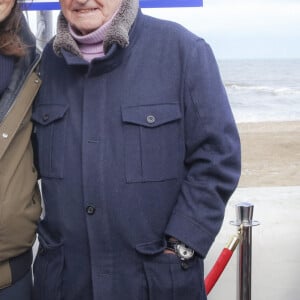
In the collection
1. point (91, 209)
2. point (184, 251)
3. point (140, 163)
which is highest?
point (140, 163)

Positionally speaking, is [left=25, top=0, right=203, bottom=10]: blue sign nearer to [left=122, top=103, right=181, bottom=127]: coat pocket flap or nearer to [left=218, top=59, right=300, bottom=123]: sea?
[left=122, top=103, right=181, bottom=127]: coat pocket flap

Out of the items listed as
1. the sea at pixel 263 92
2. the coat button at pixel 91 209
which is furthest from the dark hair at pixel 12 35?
the sea at pixel 263 92

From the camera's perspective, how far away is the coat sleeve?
74.4 inches

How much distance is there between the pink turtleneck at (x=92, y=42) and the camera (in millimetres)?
1872

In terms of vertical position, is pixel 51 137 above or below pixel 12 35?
below

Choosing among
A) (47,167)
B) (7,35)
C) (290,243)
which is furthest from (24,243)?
(290,243)

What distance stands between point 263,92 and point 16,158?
2285 cm

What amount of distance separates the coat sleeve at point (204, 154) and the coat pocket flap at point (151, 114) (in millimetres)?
49

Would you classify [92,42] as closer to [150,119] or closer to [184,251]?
[150,119]

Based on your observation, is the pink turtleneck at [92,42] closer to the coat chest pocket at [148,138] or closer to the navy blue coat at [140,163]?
the navy blue coat at [140,163]

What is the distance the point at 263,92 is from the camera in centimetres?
2408

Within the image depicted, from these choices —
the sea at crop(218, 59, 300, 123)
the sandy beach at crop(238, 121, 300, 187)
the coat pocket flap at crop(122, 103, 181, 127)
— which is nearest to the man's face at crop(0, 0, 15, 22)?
the coat pocket flap at crop(122, 103, 181, 127)

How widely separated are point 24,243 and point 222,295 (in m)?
1.61

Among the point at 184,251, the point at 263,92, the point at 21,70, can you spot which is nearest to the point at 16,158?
the point at 21,70
